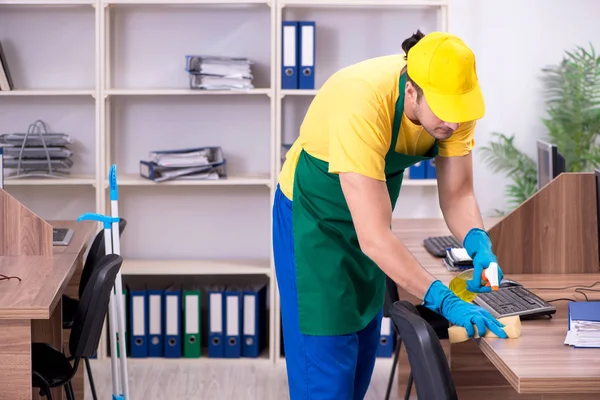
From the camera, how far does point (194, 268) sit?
4449mm

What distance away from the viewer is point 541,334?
212cm

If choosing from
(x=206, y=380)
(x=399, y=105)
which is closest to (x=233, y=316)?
(x=206, y=380)

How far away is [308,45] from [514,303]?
2301 millimetres

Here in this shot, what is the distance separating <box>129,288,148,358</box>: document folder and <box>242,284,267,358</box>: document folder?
48cm

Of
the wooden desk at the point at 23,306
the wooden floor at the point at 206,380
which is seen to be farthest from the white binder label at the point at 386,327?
the wooden desk at the point at 23,306

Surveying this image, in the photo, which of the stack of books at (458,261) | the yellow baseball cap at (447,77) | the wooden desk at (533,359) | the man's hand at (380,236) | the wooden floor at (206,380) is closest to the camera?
the wooden desk at (533,359)

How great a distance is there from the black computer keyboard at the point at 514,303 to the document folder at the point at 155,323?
7.77 ft

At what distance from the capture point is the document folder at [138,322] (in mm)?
4453

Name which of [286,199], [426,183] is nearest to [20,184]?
[426,183]

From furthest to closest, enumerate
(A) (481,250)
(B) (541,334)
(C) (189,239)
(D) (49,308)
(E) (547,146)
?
(C) (189,239)
(E) (547,146)
(D) (49,308)
(A) (481,250)
(B) (541,334)

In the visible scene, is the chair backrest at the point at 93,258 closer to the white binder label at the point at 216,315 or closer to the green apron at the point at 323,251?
the white binder label at the point at 216,315

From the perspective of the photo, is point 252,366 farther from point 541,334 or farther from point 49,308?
point 541,334

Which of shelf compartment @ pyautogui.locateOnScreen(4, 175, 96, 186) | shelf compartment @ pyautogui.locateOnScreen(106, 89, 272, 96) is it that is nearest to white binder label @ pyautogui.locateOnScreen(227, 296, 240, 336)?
shelf compartment @ pyautogui.locateOnScreen(4, 175, 96, 186)

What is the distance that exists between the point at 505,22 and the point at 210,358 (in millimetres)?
2244
